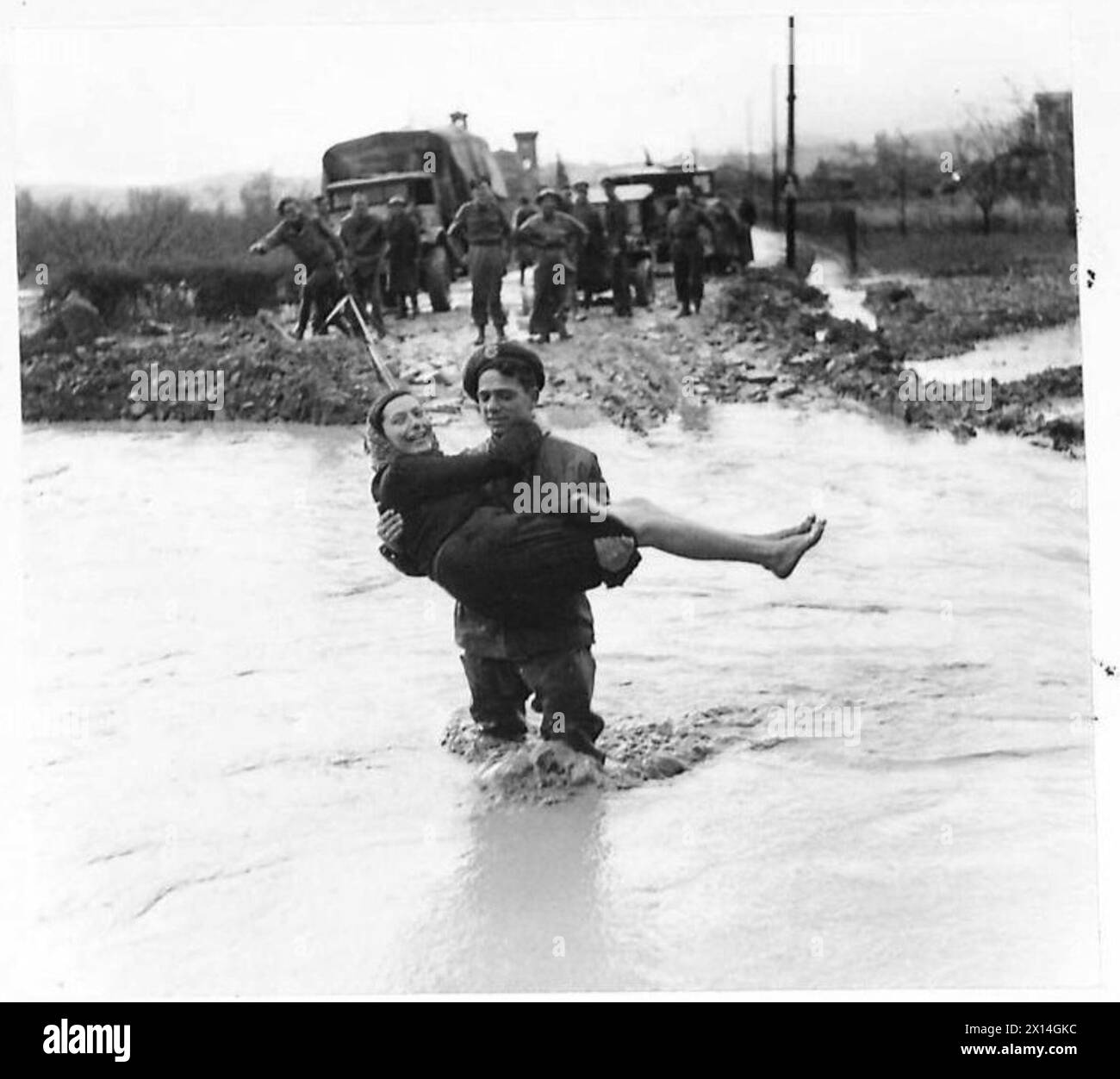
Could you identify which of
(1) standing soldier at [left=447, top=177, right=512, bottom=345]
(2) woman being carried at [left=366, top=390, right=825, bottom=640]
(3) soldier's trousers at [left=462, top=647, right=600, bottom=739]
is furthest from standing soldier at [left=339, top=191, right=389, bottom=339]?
(3) soldier's trousers at [left=462, top=647, right=600, bottom=739]

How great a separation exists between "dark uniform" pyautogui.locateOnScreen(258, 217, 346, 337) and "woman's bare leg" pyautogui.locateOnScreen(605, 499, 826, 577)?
1329mm

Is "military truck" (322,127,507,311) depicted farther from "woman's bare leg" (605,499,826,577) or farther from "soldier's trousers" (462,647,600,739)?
"soldier's trousers" (462,647,600,739)

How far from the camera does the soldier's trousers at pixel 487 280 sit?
20.0ft

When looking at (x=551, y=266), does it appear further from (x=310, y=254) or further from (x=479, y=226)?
(x=310, y=254)

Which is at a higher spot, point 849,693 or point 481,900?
point 849,693

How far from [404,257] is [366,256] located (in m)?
0.14

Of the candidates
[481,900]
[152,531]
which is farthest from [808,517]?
[152,531]

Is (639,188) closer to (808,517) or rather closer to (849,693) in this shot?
(808,517)

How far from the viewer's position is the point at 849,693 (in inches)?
232

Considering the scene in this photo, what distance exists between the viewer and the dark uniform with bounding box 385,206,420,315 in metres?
6.19

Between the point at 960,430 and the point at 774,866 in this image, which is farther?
the point at 960,430

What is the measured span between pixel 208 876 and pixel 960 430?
3.10 m

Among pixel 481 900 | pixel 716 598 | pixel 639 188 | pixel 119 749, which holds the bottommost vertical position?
pixel 481 900

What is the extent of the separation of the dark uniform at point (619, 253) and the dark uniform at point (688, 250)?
0.17 m
